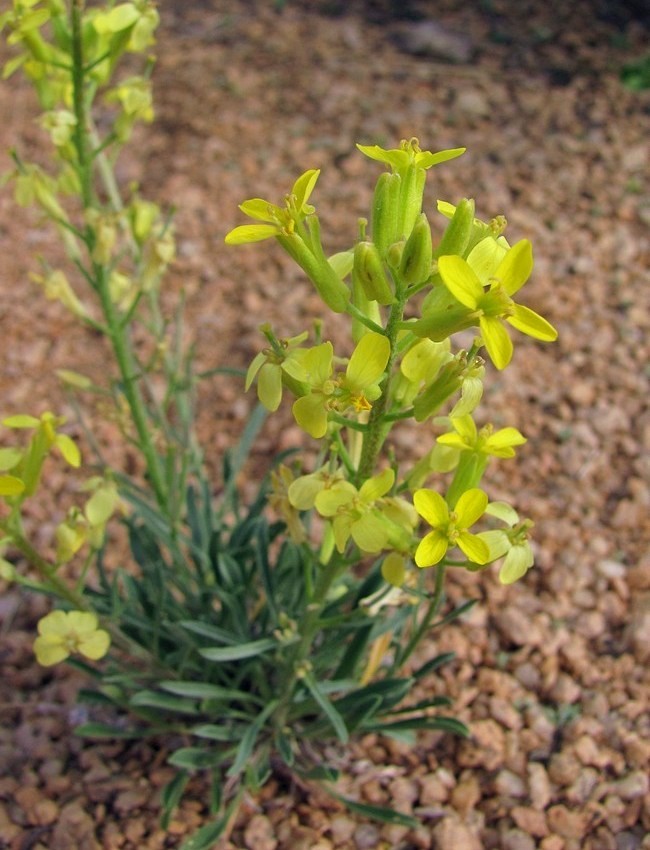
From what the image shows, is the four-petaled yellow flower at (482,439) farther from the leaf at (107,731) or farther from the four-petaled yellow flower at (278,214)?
the leaf at (107,731)

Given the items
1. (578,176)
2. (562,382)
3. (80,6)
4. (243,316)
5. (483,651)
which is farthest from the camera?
(578,176)

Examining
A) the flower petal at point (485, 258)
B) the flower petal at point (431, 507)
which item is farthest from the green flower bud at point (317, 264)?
the flower petal at point (431, 507)

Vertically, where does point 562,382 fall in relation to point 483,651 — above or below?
above

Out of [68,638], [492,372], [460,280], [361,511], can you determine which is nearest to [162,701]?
[68,638]

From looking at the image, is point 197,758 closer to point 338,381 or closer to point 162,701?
point 162,701

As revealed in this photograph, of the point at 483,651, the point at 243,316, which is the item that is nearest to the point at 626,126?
the point at 243,316

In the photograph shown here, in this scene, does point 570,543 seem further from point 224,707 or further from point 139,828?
point 139,828

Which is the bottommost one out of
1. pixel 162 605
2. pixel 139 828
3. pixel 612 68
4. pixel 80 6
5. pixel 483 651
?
pixel 139 828

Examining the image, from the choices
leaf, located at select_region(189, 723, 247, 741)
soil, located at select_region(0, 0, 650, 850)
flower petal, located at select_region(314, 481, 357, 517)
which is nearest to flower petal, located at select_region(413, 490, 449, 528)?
flower petal, located at select_region(314, 481, 357, 517)
